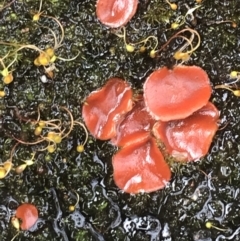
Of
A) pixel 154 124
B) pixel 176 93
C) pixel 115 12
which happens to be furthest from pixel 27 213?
pixel 115 12

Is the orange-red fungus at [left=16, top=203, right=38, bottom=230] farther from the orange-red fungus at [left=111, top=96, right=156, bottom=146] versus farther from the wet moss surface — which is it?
the orange-red fungus at [left=111, top=96, right=156, bottom=146]

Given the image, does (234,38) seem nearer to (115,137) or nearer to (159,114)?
(159,114)

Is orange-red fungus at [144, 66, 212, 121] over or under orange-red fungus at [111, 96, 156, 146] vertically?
over

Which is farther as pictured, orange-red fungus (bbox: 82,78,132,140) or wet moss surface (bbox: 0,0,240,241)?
wet moss surface (bbox: 0,0,240,241)

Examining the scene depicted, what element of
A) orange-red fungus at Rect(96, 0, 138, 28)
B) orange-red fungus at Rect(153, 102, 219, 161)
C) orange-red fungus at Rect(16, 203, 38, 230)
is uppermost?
orange-red fungus at Rect(96, 0, 138, 28)

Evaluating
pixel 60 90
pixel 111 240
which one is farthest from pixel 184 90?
pixel 111 240

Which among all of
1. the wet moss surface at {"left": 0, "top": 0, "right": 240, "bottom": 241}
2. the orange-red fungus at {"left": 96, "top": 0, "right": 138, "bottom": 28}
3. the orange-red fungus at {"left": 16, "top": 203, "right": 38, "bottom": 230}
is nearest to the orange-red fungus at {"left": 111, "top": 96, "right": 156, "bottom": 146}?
the wet moss surface at {"left": 0, "top": 0, "right": 240, "bottom": 241}
